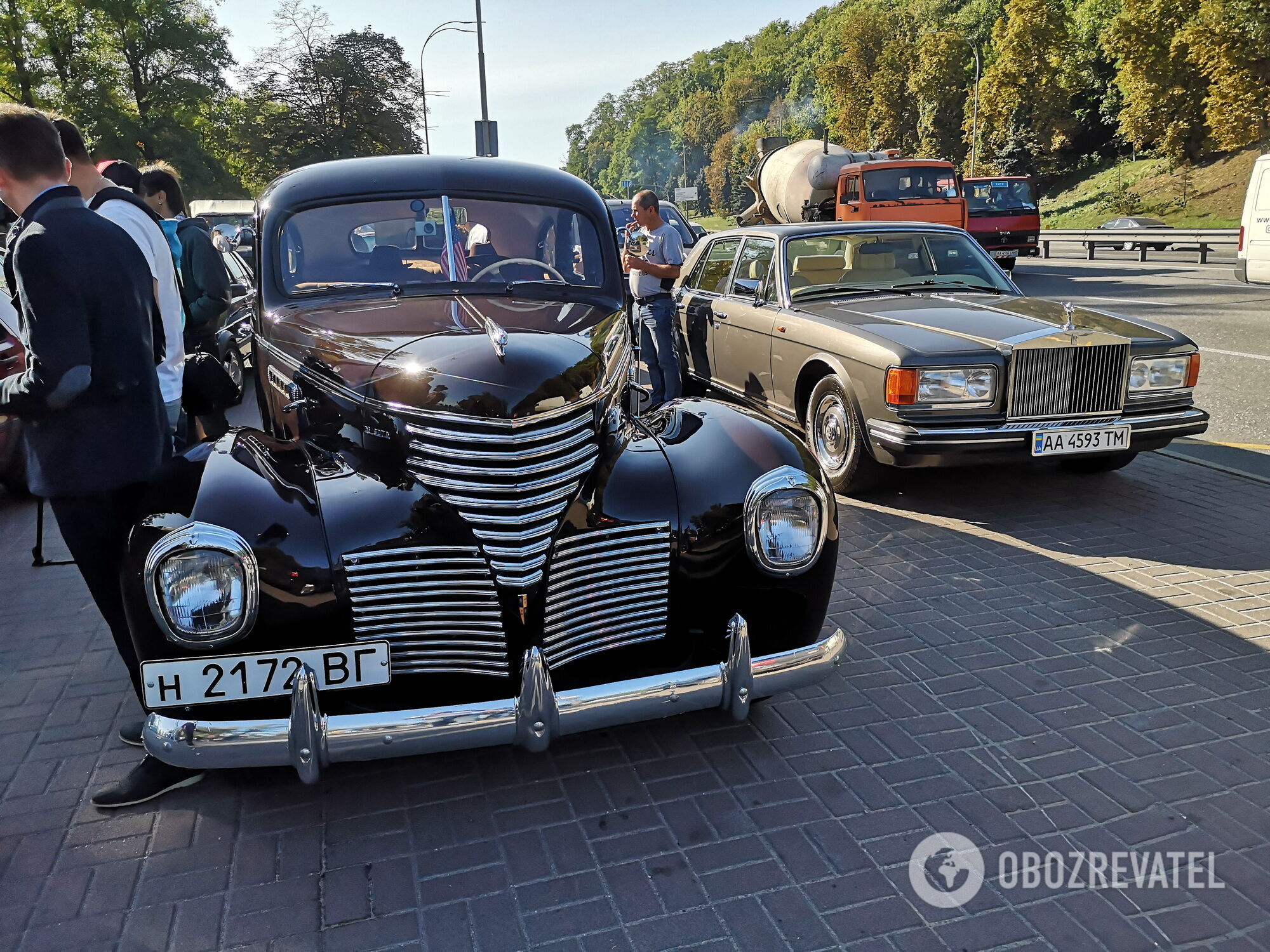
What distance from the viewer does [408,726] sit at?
8.99 ft

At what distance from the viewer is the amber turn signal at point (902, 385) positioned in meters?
5.66

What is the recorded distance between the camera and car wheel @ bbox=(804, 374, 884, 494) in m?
6.20

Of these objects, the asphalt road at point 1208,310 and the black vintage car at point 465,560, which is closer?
the black vintage car at point 465,560

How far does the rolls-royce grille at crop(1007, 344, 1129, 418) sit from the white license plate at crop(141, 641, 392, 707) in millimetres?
4353

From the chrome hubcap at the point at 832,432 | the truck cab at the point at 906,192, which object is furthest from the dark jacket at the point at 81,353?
the truck cab at the point at 906,192

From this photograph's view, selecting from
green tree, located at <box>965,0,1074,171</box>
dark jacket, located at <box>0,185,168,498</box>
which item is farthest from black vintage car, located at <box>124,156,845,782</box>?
green tree, located at <box>965,0,1074,171</box>

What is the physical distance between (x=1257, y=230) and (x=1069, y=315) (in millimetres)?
10670

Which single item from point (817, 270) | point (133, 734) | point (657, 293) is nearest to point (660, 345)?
point (657, 293)

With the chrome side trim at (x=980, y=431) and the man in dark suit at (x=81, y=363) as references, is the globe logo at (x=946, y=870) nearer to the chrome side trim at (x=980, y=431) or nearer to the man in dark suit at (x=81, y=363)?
the man in dark suit at (x=81, y=363)

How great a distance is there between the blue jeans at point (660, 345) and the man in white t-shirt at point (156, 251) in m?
4.53

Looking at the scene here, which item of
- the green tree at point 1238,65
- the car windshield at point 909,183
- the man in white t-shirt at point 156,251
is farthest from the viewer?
the green tree at point 1238,65

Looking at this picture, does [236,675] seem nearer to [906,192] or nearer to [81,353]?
[81,353]

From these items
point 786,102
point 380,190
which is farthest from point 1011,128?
point 380,190

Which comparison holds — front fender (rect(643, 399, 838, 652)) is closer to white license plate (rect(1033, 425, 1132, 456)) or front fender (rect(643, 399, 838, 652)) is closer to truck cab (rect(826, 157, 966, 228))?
white license plate (rect(1033, 425, 1132, 456))
